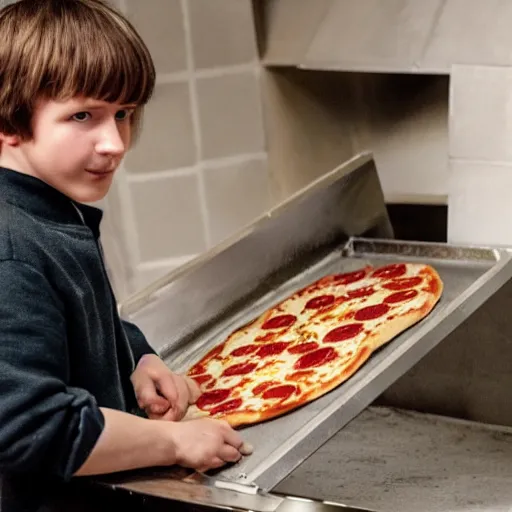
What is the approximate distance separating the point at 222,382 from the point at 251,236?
35cm

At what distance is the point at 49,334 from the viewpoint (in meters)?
1.19

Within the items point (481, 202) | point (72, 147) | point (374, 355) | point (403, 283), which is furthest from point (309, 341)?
point (72, 147)

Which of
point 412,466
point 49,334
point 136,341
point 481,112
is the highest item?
point 481,112

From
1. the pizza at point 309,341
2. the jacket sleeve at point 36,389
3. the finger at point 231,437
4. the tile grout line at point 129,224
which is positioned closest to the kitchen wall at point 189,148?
Answer: the tile grout line at point 129,224

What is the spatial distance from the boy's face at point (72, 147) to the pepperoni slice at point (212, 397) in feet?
1.39

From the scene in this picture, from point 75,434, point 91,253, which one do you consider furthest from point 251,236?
point 75,434

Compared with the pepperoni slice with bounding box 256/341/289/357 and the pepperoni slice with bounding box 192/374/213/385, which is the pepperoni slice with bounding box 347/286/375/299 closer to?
the pepperoni slice with bounding box 256/341/289/357

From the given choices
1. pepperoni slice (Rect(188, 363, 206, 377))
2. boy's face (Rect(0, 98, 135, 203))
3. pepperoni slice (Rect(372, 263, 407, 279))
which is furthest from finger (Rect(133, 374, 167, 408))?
pepperoni slice (Rect(372, 263, 407, 279))

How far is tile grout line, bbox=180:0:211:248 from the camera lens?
2.19 m

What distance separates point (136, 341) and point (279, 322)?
372 mm

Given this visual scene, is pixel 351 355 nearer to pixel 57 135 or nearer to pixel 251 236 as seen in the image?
pixel 251 236

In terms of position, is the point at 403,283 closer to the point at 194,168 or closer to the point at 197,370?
the point at 197,370

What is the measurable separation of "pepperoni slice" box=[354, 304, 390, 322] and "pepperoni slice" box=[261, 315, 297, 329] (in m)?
0.11

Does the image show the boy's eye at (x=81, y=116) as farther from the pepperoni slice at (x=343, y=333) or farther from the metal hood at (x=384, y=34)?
the metal hood at (x=384, y=34)
